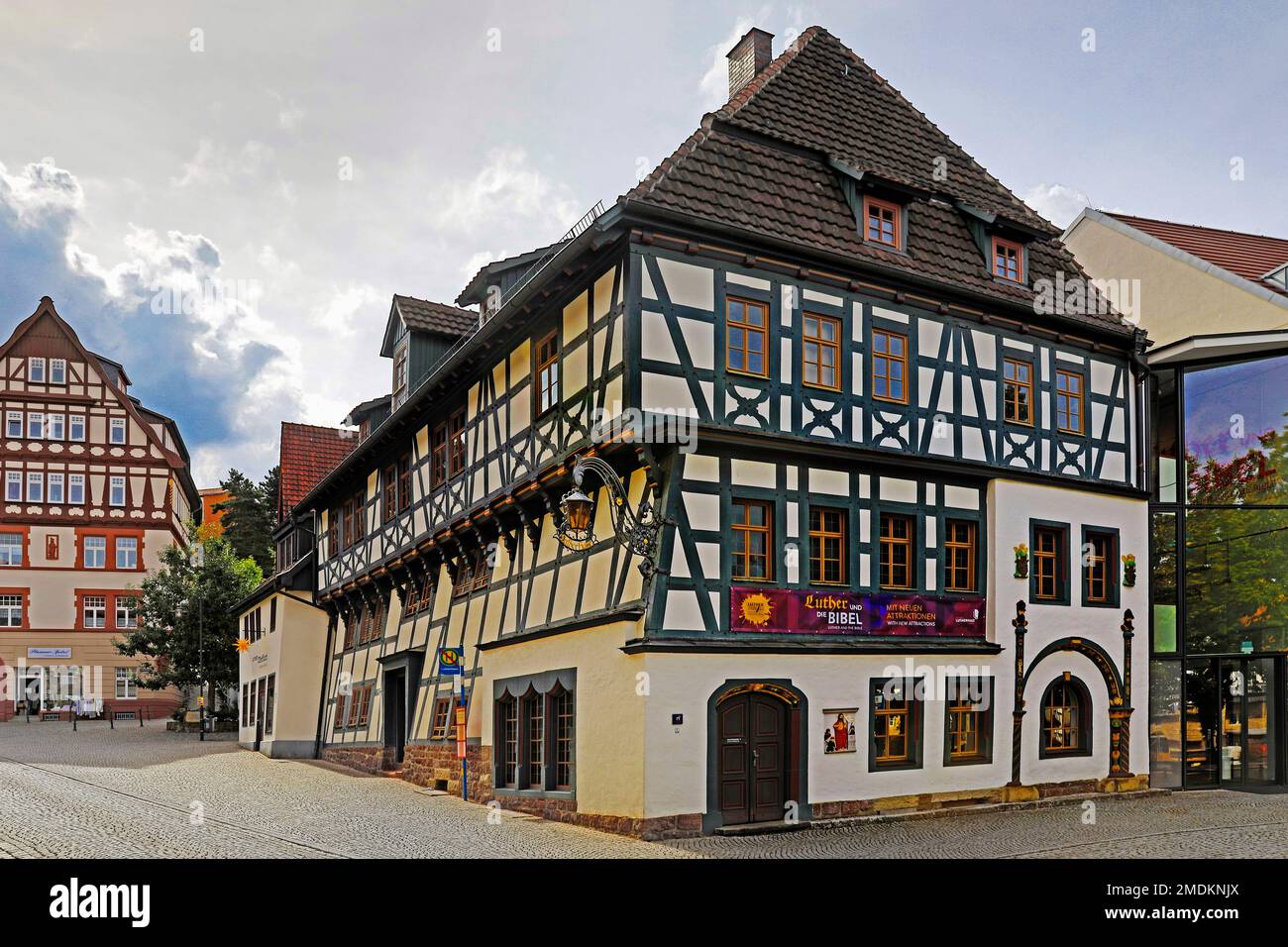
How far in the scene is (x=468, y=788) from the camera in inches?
894

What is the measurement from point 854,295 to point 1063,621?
6.64 metres

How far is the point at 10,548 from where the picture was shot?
190ft

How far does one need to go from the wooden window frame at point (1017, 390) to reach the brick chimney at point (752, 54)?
769 cm

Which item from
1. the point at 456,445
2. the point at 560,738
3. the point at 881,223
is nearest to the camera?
the point at 560,738

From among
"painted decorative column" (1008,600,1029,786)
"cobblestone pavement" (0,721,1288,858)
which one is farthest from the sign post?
"painted decorative column" (1008,600,1029,786)

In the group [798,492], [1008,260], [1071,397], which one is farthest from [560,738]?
[1008,260]

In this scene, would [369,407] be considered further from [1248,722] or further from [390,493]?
[1248,722]

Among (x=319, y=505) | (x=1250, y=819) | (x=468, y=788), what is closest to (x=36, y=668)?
(x=319, y=505)

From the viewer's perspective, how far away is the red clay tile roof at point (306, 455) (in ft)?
133

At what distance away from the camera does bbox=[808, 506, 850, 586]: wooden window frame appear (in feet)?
62.2

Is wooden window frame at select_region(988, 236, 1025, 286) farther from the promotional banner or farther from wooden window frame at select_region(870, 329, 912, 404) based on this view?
the promotional banner

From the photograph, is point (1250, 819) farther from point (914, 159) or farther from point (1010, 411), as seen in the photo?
point (914, 159)

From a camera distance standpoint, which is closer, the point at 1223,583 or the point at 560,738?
the point at 560,738

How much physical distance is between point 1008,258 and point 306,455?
25.7m
